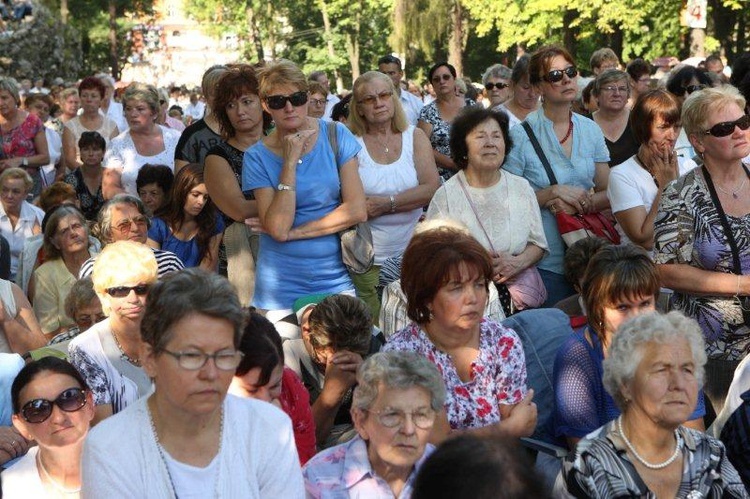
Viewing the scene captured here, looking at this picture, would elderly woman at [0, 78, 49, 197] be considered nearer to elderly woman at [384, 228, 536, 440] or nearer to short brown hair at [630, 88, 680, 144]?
short brown hair at [630, 88, 680, 144]

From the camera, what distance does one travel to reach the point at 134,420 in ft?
12.3

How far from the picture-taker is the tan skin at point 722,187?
5578mm

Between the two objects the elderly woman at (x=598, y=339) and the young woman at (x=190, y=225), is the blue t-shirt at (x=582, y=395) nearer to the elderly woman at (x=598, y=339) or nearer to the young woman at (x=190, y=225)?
the elderly woman at (x=598, y=339)

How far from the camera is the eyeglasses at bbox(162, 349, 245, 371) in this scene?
3656mm

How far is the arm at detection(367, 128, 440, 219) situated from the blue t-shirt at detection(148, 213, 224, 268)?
134 cm

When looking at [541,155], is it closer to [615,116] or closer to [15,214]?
[615,116]

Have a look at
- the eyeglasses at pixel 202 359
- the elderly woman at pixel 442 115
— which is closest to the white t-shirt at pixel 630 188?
the elderly woman at pixel 442 115

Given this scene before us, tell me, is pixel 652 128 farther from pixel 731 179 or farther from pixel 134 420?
pixel 134 420

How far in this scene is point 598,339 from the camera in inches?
202

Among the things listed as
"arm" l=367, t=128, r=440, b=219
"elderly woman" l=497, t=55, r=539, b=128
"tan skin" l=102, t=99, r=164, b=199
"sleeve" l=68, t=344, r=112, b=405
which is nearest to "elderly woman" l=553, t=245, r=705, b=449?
"sleeve" l=68, t=344, r=112, b=405

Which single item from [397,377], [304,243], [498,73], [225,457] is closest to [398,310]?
[304,243]

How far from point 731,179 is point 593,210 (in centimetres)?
157

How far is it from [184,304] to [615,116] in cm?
544

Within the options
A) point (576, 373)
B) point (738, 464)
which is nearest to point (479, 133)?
point (576, 373)
